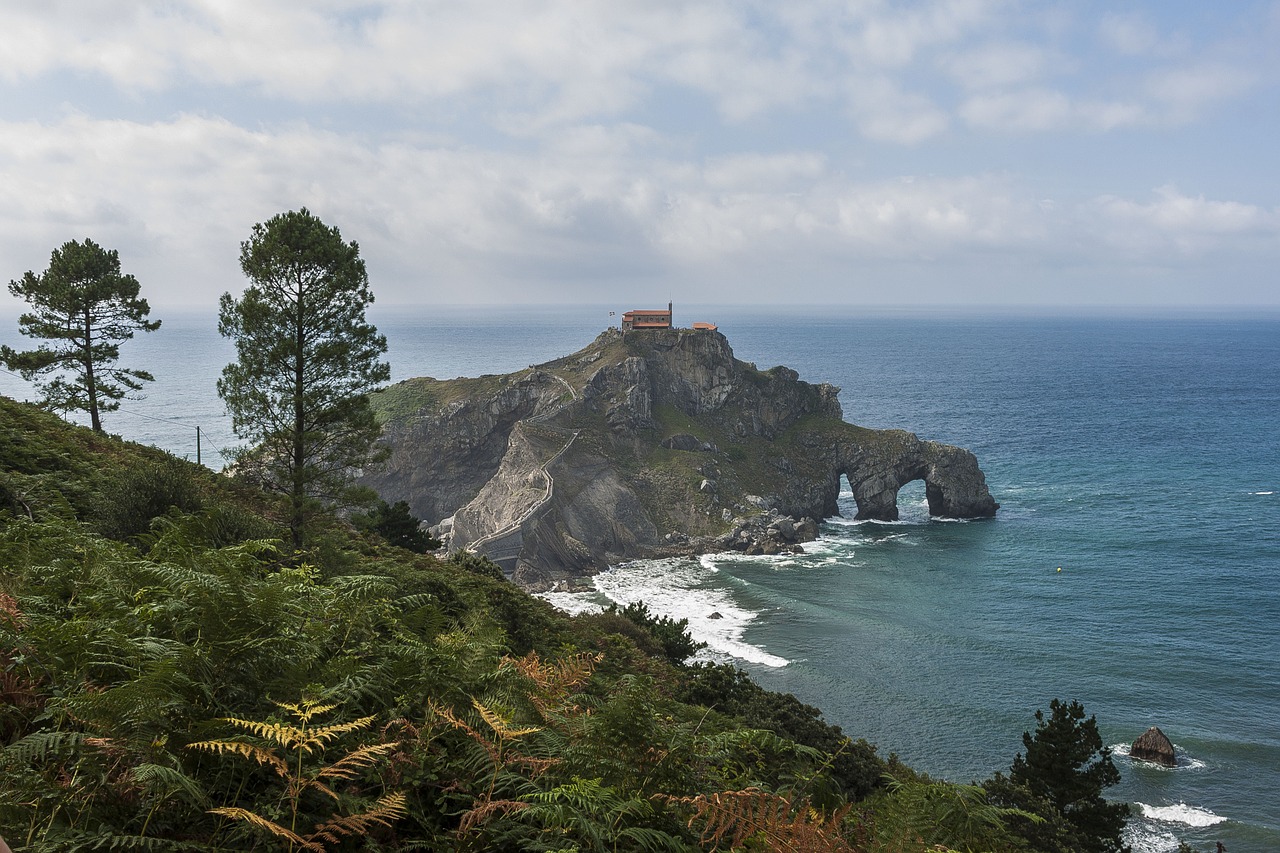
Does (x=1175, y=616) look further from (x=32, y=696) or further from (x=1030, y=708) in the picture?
(x=32, y=696)

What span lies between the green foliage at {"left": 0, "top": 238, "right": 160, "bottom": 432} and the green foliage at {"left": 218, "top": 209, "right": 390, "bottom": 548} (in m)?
12.2

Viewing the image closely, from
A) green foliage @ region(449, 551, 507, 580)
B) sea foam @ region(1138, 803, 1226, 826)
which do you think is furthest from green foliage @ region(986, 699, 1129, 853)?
green foliage @ region(449, 551, 507, 580)

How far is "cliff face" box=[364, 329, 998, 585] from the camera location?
84.1 metres

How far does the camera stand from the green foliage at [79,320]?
102ft

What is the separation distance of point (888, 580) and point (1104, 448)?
72542 millimetres

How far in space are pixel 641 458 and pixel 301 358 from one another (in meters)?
74.2

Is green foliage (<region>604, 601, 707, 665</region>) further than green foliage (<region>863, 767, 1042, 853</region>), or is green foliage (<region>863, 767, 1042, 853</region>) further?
green foliage (<region>604, 601, 707, 665</region>)

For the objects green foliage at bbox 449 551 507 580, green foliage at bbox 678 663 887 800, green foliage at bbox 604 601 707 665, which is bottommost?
green foliage at bbox 604 601 707 665

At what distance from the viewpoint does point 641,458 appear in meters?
96.6

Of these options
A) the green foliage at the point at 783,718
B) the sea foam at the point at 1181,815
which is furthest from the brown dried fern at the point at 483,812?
the sea foam at the point at 1181,815

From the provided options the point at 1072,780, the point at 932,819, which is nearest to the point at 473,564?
the point at 1072,780

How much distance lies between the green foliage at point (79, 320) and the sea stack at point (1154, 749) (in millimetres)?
54571

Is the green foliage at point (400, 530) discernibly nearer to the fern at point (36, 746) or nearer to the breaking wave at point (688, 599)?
the breaking wave at point (688, 599)

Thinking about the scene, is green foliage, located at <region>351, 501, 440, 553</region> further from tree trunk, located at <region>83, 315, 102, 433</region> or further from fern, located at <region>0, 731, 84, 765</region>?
fern, located at <region>0, 731, 84, 765</region>
